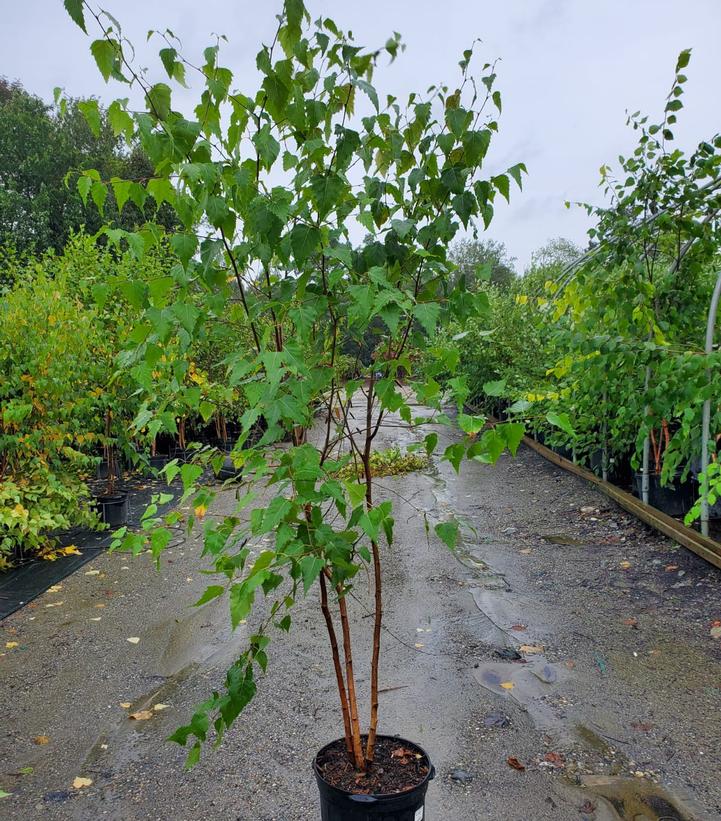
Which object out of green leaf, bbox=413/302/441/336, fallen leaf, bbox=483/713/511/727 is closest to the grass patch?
fallen leaf, bbox=483/713/511/727

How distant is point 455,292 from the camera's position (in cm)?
190

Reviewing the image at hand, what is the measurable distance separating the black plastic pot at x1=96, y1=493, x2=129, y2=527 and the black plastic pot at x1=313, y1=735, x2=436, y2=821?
6.26 metres

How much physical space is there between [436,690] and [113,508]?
17.4 feet

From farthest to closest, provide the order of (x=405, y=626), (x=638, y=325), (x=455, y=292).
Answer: (x=638, y=325), (x=405, y=626), (x=455, y=292)

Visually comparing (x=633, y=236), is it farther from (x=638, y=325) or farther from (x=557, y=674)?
(x=557, y=674)

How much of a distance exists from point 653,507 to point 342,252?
20.1 feet

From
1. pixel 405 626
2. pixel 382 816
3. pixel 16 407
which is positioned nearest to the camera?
pixel 382 816

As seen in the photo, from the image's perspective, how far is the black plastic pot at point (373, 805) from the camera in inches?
81.0

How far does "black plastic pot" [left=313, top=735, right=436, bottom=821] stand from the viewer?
6.75ft

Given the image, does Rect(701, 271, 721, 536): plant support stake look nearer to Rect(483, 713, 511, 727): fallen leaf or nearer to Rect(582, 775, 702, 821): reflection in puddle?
Rect(483, 713, 511, 727): fallen leaf

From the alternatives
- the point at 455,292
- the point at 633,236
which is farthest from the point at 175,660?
the point at 633,236

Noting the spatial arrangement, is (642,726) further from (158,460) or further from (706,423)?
(158,460)

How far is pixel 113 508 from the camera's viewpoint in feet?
25.9

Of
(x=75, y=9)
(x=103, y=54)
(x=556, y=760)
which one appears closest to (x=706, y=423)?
(x=556, y=760)
